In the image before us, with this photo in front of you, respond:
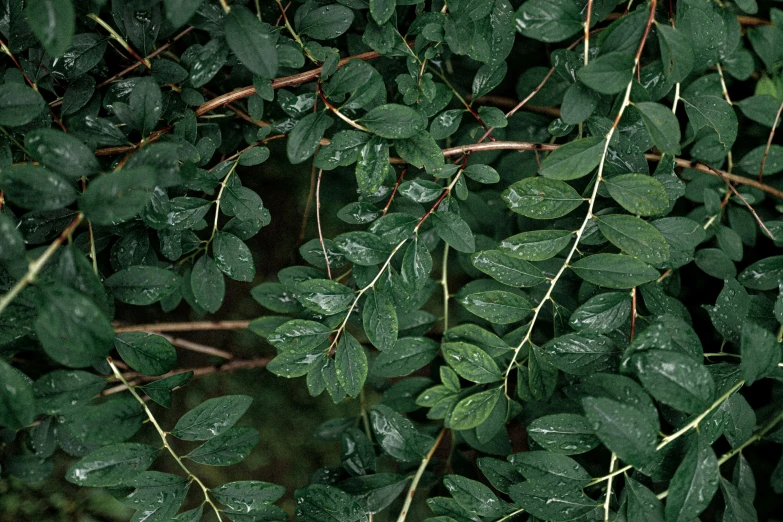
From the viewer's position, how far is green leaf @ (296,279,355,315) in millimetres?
816

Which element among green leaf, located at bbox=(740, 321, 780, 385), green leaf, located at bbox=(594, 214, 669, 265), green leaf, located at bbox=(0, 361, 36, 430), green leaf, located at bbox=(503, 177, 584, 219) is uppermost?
green leaf, located at bbox=(503, 177, 584, 219)

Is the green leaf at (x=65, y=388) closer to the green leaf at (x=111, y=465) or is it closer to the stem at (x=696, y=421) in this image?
the green leaf at (x=111, y=465)

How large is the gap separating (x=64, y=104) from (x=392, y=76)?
56 cm

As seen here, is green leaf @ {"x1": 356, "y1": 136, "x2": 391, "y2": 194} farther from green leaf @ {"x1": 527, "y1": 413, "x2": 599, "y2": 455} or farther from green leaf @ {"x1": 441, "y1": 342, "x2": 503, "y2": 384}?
green leaf @ {"x1": 527, "y1": 413, "x2": 599, "y2": 455}

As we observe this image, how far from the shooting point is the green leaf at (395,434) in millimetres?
→ 919

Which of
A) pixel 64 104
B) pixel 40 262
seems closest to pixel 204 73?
pixel 64 104

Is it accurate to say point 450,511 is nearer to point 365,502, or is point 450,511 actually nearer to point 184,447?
point 365,502

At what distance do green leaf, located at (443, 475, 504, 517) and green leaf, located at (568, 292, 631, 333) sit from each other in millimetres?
297

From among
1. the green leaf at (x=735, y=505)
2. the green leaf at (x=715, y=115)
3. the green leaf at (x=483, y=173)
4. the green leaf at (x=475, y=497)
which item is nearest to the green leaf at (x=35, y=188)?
the green leaf at (x=483, y=173)

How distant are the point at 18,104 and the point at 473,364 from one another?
0.76 meters

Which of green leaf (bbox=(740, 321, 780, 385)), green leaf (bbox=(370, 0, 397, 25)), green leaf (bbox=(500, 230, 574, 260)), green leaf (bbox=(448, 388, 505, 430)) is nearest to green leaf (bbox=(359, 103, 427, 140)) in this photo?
green leaf (bbox=(370, 0, 397, 25))

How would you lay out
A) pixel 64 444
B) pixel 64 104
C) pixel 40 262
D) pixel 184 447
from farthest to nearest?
pixel 184 447
pixel 64 444
pixel 64 104
pixel 40 262

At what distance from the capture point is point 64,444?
3.08ft

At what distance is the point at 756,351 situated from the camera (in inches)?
27.1
